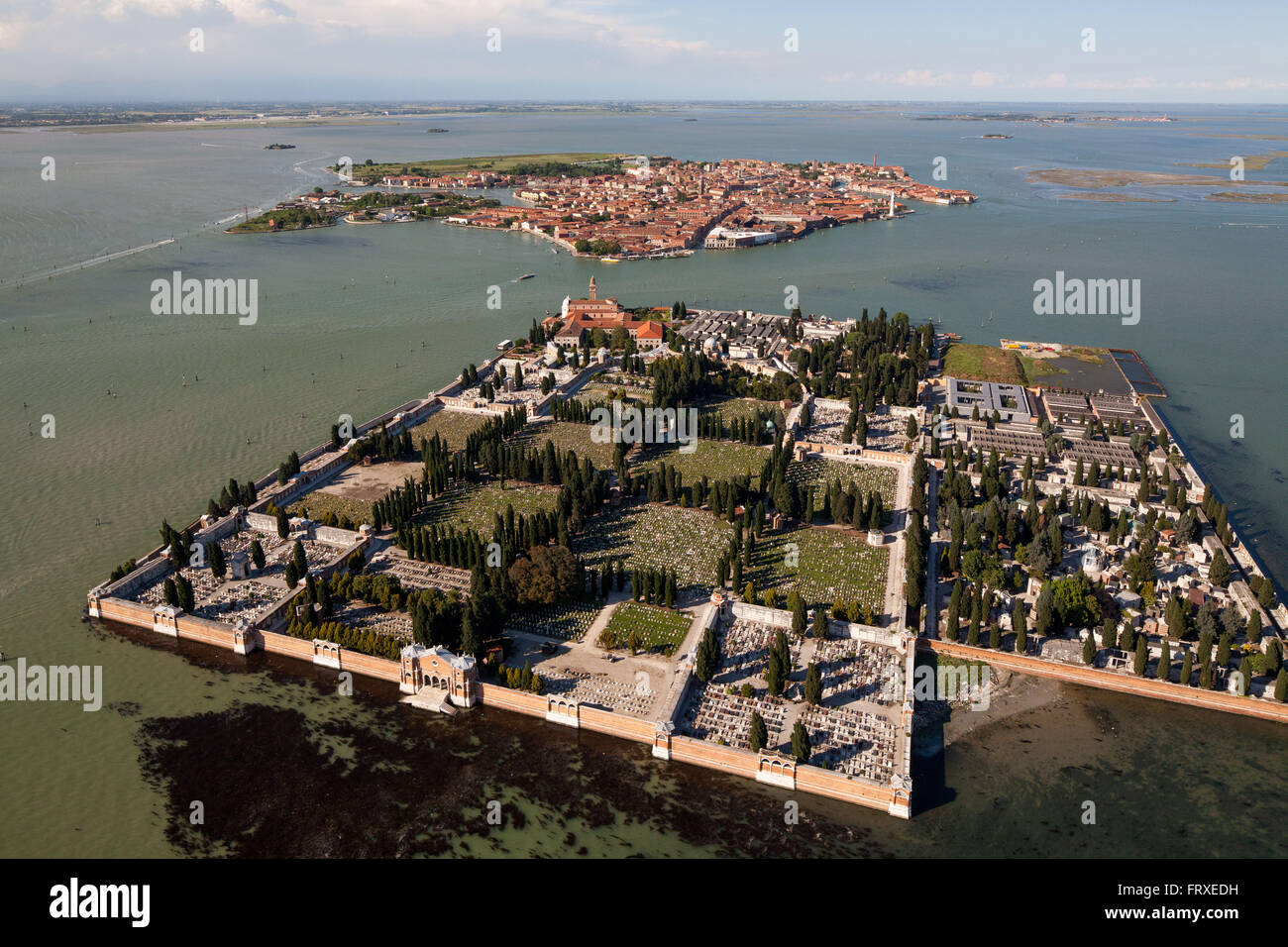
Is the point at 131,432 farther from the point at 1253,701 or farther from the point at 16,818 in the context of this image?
the point at 1253,701

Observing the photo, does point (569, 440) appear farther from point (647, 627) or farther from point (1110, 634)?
point (1110, 634)

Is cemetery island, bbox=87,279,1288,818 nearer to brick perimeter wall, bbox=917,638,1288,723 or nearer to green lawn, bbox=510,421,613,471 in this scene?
brick perimeter wall, bbox=917,638,1288,723

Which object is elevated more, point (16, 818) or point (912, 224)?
point (912, 224)

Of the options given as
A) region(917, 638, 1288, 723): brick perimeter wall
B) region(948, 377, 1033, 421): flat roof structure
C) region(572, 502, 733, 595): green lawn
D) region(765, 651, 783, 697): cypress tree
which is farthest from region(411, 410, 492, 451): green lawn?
region(948, 377, 1033, 421): flat roof structure

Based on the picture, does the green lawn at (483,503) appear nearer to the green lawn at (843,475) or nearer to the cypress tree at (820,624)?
the green lawn at (843,475)
